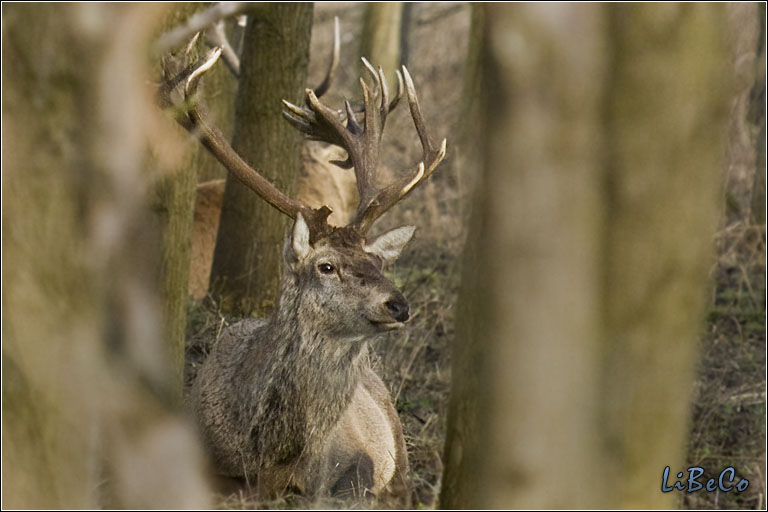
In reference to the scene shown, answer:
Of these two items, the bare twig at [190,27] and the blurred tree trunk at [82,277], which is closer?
the blurred tree trunk at [82,277]

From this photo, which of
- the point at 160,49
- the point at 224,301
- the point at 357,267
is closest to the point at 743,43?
the point at 224,301

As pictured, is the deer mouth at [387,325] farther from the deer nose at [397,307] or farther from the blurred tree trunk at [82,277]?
the blurred tree trunk at [82,277]

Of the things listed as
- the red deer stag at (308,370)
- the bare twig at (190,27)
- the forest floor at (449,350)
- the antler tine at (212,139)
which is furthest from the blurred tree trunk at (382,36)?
the antler tine at (212,139)

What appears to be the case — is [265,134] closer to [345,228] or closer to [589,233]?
[345,228]

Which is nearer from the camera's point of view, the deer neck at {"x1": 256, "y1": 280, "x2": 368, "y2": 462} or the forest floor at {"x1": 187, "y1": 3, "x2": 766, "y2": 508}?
the deer neck at {"x1": 256, "y1": 280, "x2": 368, "y2": 462}

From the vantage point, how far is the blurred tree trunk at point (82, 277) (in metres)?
3.12

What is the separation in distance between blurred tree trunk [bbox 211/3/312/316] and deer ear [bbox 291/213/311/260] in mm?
2910

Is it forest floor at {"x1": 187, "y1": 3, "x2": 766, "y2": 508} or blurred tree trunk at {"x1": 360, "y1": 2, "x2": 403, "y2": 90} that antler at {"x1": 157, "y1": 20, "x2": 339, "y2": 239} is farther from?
blurred tree trunk at {"x1": 360, "y1": 2, "x2": 403, "y2": 90}

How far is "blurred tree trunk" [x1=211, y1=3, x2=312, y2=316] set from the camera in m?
9.12

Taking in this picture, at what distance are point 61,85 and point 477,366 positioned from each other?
1.39m

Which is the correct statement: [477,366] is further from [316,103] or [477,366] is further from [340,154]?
[340,154]

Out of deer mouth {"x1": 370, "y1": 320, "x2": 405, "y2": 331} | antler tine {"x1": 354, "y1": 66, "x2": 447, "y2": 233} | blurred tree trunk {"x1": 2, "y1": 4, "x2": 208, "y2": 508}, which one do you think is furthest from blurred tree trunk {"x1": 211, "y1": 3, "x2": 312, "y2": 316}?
blurred tree trunk {"x1": 2, "y1": 4, "x2": 208, "y2": 508}

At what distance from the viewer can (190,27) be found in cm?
617

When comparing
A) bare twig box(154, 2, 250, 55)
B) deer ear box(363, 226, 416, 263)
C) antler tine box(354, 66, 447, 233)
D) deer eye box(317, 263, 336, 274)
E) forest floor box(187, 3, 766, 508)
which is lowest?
forest floor box(187, 3, 766, 508)
